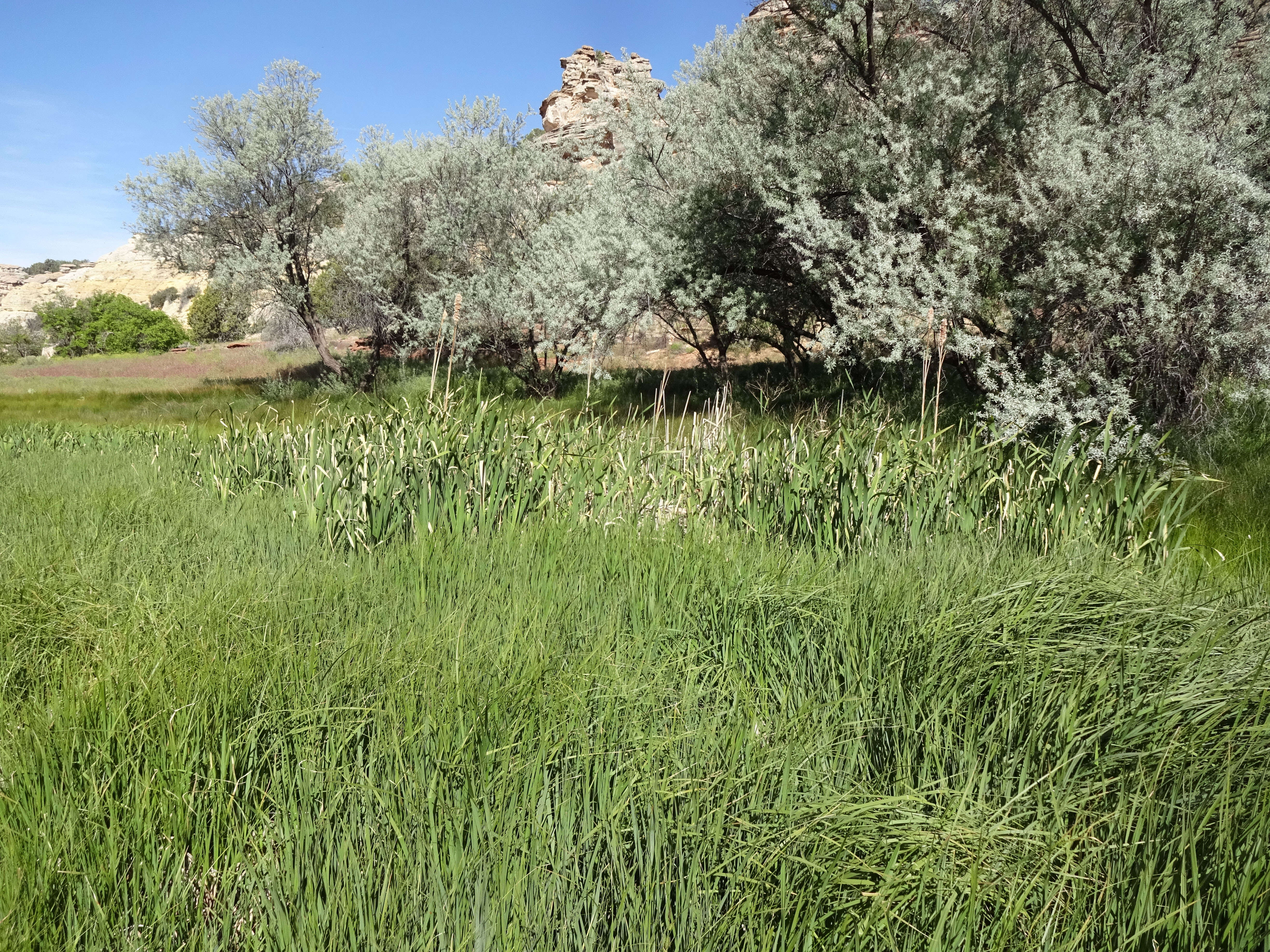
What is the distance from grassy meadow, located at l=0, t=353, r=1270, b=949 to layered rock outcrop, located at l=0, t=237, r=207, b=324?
9633 cm

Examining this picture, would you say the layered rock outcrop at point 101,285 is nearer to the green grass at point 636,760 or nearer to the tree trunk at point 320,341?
the tree trunk at point 320,341

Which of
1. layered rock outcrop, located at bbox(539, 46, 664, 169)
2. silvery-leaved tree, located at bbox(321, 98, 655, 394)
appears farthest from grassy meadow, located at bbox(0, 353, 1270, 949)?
layered rock outcrop, located at bbox(539, 46, 664, 169)

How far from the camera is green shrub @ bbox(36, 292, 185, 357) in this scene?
179 ft

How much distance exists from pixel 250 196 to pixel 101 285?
10252 centimetres

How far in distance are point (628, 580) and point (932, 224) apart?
8259mm

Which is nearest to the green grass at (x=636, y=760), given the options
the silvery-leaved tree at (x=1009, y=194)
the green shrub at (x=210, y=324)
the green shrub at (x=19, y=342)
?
the silvery-leaved tree at (x=1009, y=194)

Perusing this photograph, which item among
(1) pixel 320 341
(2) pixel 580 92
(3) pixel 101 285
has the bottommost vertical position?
(1) pixel 320 341

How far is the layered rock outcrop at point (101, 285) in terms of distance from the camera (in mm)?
92062

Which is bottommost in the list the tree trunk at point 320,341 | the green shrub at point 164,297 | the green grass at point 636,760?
the green grass at point 636,760

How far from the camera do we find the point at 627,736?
7.02ft

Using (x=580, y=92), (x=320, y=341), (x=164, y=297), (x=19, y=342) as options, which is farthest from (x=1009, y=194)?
(x=164, y=297)

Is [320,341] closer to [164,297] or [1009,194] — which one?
[1009,194]

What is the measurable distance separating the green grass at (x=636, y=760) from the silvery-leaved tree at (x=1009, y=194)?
5.83 meters

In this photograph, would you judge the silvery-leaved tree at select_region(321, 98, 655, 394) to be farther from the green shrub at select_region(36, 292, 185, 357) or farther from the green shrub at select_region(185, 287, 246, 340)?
the green shrub at select_region(36, 292, 185, 357)
